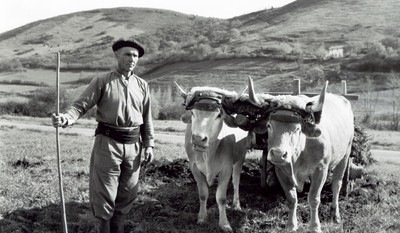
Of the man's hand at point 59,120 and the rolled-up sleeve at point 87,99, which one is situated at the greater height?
the rolled-up sleeve at point 87,99

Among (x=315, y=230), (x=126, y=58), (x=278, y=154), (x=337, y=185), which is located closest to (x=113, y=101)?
(x=126, y=58)

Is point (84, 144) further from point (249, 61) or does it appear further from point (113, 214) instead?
point (249, 61)

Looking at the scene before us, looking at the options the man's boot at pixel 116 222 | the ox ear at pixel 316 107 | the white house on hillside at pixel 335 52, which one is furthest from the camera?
the white house on hillside at pixel 335 52

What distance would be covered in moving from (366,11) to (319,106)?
82.9m

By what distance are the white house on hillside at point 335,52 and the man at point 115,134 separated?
190ft

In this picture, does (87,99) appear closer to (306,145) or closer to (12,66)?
(306,145)

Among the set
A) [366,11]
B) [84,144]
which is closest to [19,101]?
[84,144]

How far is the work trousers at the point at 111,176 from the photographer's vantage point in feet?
17.3

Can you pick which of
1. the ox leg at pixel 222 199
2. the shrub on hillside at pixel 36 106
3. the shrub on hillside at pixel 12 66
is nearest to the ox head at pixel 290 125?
the ox leg at pixel 222 199

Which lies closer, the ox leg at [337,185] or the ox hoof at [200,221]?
the ox hoof at [200,221]

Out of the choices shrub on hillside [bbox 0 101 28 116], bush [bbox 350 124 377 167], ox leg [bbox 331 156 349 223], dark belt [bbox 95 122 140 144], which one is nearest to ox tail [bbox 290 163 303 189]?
ox leg [bbox 331 156 349 223]

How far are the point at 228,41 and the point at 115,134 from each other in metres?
78.1

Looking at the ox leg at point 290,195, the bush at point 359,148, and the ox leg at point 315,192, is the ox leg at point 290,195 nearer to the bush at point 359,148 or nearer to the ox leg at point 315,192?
the ox leg at point 315,192

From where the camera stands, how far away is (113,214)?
5.53 meters
